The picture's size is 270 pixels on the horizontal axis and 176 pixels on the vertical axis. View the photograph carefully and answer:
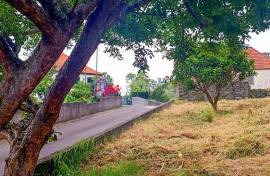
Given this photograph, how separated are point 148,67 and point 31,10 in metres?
3.50

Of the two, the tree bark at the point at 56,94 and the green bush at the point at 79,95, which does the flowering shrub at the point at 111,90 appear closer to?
the green bush at the point at 79,95

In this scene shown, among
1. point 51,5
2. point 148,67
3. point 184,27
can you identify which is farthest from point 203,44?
point 51,5

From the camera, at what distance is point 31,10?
4922mm

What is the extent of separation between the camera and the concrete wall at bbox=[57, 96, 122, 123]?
21359 mm

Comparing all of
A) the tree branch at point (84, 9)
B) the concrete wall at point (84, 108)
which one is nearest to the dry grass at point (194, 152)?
the tree branch at point (84, 9)

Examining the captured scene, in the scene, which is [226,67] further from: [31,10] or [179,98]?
[31,10]

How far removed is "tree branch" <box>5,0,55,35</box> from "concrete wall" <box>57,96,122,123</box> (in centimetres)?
1545

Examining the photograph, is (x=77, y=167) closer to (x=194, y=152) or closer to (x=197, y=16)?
(x=194, y=152)

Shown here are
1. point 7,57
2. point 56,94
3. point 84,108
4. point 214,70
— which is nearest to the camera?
point 7,57

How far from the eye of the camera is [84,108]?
81.1ft

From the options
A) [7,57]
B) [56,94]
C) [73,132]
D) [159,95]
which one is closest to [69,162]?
[56,94]

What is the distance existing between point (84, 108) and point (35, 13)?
1990 cm

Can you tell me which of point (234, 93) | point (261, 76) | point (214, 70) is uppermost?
point (261, 76)

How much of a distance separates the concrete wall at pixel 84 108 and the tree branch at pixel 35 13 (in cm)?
1545
